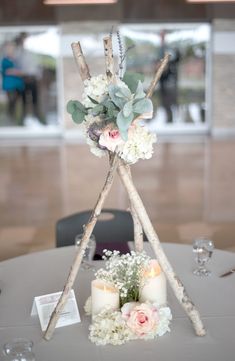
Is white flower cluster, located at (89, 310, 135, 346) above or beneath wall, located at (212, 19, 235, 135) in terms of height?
beneath

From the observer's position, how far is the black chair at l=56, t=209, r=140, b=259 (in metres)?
3.20

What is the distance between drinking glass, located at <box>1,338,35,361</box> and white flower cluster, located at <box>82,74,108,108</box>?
76 centimetres

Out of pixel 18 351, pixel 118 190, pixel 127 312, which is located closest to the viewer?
pixel 18 351

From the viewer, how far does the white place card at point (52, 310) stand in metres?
2.01

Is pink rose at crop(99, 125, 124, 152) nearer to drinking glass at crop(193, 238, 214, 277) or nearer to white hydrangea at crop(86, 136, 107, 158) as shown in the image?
white hydrangea at crop(86, 136, 107, 158)

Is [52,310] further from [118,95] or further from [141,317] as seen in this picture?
[118,95]

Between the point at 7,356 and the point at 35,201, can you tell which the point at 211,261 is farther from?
the point at 35,201

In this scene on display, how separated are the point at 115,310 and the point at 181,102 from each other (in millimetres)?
10505

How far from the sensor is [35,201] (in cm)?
661

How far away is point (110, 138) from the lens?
1.76 metres

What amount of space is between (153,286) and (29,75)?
10.6 metres

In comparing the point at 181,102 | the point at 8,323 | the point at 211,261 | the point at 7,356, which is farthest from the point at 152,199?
the point at 181,102

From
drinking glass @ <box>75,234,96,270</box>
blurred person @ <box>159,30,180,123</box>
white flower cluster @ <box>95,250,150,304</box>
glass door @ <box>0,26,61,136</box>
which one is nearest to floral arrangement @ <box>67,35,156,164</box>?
white flower cluster @ <box>95,250,150,304</box>

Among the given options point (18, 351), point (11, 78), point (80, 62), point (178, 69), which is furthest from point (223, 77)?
point (18, 351)
